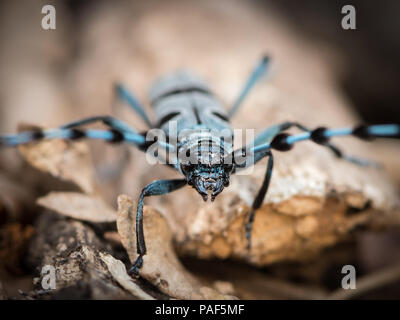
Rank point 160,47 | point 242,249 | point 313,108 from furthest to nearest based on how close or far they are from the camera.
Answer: point 160,47 < point 313,108 < point 242,249

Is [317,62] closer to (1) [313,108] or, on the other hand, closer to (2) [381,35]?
(2) [381,35]

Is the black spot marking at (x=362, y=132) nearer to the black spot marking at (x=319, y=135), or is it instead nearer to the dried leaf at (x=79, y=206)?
the black spot marking at (x=319, y=135)

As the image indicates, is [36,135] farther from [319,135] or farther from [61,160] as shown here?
[319,135]

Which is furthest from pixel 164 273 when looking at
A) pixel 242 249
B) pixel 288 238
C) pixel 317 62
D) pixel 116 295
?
pixel 317 62

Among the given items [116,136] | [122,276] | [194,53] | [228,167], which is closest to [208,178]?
[228,167]

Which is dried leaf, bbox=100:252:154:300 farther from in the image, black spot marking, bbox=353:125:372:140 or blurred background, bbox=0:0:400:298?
blurred background, bbox=0:0:400:298

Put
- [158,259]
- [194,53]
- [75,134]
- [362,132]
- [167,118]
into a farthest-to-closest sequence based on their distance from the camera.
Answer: [194,53]
[167,118]
[75,134]
[362,132]
[158,259]
